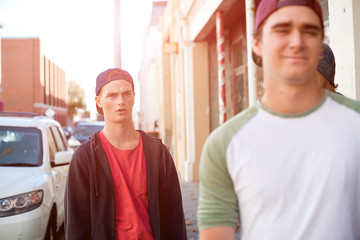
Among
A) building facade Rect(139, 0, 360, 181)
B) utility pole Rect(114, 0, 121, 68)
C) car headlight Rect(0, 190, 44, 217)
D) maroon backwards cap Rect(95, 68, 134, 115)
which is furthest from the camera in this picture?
utility pole Rect(114, 0, 121, 68)

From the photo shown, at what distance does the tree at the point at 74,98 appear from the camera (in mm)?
93375

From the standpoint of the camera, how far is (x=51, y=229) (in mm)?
5555

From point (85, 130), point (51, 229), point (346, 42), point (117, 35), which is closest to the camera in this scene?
point (346, 42)

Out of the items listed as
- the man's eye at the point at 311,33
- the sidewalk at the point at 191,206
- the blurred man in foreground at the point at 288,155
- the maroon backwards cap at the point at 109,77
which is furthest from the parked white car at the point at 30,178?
the man's eye at the point at 311,33

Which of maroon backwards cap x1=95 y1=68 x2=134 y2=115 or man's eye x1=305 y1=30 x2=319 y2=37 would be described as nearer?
man's eye x1=305 y1=30 x2=319 y2=37

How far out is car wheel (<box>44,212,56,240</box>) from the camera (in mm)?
5318

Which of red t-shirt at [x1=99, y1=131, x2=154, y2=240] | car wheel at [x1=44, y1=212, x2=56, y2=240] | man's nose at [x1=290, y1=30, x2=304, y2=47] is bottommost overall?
car wheel at [x1=44, y1=212, x2=56, y2=240]

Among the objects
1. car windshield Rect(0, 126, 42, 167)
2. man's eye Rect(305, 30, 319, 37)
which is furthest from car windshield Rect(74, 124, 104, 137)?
man's eye Rect(305, 30, 319, 37)

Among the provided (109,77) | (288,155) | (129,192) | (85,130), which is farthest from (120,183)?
(85,130)

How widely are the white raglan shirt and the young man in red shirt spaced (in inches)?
53.7

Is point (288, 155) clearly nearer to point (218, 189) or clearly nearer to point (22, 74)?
point (218, 189)

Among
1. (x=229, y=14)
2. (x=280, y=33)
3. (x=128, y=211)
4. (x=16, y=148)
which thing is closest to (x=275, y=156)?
(x=280, y=33)

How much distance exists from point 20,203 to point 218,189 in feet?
11.9

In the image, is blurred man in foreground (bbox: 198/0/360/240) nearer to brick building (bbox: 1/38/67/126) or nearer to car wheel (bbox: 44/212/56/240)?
car wheel (bbox: 44/212/56/240)
